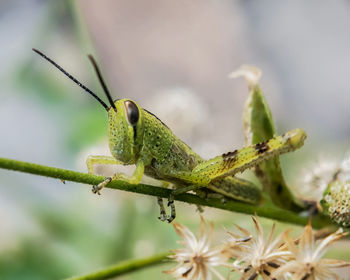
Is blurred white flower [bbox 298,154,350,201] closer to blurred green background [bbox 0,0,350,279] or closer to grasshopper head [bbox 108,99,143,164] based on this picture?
blurred green background [bbox 0,0,350,279]

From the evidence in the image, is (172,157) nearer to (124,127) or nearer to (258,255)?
(124,127)

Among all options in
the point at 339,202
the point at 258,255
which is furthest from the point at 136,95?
the point at 258,255

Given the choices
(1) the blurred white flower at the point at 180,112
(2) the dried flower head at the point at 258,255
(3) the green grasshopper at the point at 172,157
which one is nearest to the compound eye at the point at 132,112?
(3) the green grasshopper at the point at 172,157

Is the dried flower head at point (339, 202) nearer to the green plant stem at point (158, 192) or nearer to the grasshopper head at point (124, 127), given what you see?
the green plant stem at point (158, 192)

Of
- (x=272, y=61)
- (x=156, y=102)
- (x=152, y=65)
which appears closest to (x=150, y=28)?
(x=152, y=65)

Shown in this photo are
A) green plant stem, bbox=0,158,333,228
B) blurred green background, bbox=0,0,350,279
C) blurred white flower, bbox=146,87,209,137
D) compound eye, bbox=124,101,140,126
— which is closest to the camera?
green plant stem, bbox=0,158,333,228

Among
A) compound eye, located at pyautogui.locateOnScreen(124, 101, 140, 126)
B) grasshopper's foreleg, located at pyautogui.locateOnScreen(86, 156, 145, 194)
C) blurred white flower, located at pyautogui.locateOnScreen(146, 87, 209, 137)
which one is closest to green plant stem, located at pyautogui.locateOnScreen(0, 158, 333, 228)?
grasshopper's foreleg, located at pyautogui.locateOnScreen(86, 156, 145, 194)
